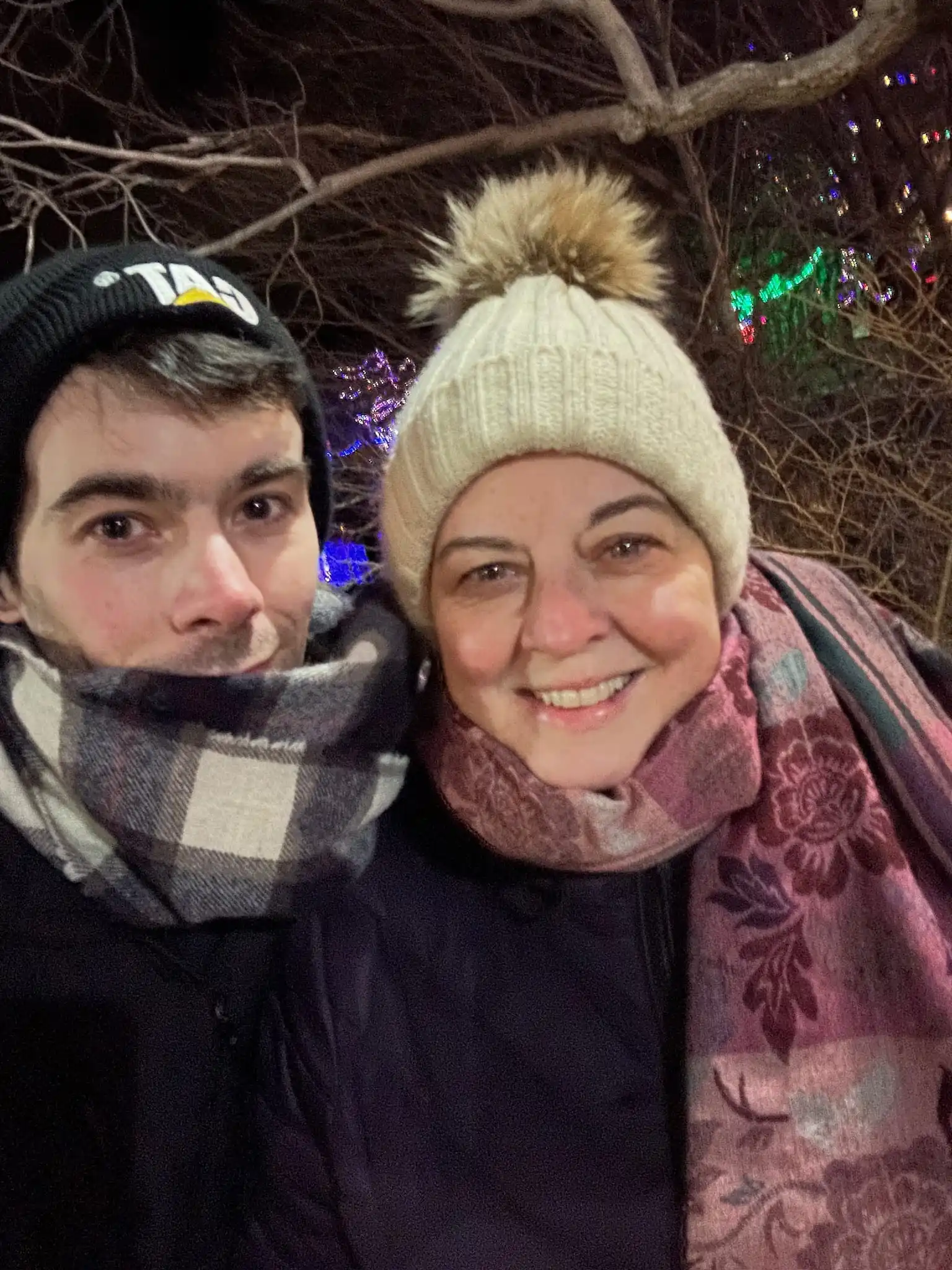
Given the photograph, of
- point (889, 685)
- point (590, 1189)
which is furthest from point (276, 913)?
point (889, 685)

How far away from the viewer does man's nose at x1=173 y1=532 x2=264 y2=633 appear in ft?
3.87

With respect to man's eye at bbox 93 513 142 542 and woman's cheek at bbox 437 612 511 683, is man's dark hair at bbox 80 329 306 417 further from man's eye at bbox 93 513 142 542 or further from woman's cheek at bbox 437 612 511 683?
woman's cheek at bbox 437 612 511 683

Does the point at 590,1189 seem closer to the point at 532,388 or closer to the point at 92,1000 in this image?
the point at 92,1000

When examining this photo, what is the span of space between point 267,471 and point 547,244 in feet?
1.72

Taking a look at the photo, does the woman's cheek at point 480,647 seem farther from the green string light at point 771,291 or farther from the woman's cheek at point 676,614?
the green string light at point 771,291

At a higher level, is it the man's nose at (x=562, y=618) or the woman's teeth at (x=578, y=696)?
the man's nose at (x=562, y=618)

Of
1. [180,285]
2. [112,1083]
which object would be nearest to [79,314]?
[180,285]

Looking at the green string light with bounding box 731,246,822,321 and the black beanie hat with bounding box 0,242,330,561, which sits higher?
the green string light with bounding box 731,246,822,321

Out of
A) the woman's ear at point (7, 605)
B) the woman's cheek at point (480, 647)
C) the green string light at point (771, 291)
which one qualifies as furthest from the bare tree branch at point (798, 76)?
the woman's ear at point (7, 605)

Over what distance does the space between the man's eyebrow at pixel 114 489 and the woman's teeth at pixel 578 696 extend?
56 centimetres

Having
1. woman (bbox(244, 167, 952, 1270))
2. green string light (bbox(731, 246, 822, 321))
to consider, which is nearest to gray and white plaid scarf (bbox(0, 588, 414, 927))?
woman (bbox(244, 167, 952, 1270))

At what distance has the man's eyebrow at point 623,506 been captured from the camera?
46.1 inches

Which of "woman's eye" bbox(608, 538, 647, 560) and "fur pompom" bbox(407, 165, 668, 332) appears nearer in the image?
"woman's eye" bbox(608, 538, 647, 560)

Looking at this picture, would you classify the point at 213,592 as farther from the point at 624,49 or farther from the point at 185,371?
the point at 624,49
